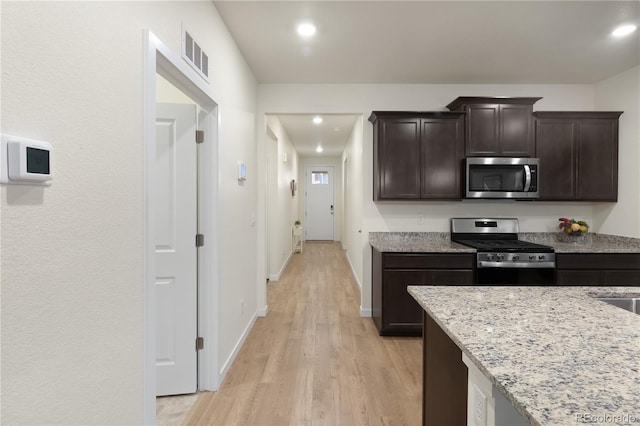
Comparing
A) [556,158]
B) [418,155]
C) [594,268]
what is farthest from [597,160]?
[418,155]

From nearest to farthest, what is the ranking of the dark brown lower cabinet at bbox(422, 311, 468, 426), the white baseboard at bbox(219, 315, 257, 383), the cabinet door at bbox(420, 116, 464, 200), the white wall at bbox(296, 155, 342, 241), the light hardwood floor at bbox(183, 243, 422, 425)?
the dark brown lower cabinet at bbox(422, 311, 468, 426) < the light hardwood floor at bbox(183, 243, 422, 425) < the white baseboard at bbox(219, 315, 257, 383) < the cabinet door at bbox(420, 116, 464, 200) < the white wall at bbox(296, 155, 342, 241)

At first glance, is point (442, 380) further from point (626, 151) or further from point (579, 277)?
point (626, 151)

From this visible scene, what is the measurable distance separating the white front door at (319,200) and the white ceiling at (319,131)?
1.45 m

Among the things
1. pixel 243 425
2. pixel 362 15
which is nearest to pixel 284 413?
pixel 243 425

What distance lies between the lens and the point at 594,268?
3.19m

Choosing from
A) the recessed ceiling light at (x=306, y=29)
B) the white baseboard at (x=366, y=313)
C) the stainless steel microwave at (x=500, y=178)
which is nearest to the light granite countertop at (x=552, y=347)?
the stainless steel microwave at (x=500, y=178)

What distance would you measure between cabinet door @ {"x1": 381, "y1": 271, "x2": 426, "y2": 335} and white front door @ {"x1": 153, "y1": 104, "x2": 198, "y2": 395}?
6.11ft

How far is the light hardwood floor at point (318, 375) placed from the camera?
2115 millimetres

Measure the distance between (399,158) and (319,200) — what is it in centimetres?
687

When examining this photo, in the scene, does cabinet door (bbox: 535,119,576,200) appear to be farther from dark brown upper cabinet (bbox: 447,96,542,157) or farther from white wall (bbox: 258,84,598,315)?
white wall (bbox: 258,84,598,315)

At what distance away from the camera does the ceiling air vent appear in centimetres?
186

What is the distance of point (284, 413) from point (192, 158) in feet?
5.96

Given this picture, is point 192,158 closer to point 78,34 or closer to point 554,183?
point 78,34

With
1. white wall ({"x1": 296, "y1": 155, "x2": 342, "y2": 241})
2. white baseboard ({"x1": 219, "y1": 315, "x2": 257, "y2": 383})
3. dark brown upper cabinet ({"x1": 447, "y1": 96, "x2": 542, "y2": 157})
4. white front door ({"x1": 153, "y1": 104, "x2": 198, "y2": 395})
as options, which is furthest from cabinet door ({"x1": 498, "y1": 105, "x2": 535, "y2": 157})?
white wall ({"x1": 296, "y1": 155, "x2": 342, "y2": 241})
